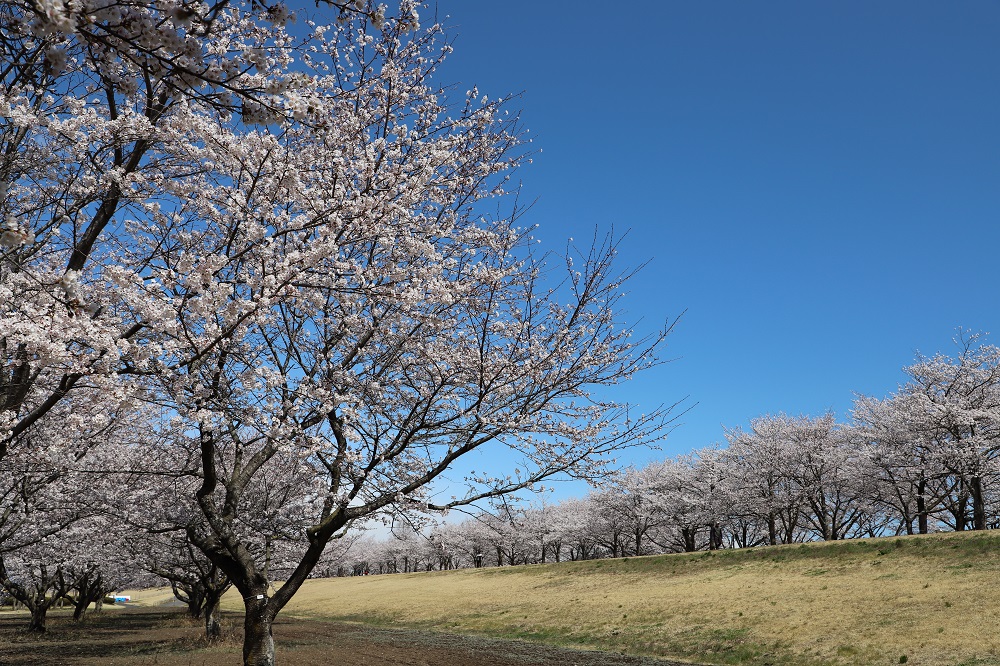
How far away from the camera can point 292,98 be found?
3781 mm

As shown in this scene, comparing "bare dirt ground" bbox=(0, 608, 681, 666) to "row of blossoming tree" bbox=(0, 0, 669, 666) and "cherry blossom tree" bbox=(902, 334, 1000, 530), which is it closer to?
"row of blossoming tree" bbox=(0, 0, 669, 666)

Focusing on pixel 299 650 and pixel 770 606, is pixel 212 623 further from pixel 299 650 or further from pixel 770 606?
pixel 770 606

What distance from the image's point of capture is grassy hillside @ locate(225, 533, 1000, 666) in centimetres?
1752

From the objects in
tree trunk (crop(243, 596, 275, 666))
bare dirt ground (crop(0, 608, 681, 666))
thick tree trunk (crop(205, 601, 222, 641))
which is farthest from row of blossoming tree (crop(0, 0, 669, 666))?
thick tree trunk (crop(205, 601, 222, 641))

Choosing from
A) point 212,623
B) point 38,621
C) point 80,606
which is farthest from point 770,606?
point 80,606

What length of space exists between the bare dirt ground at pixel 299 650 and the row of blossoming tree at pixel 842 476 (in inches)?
159

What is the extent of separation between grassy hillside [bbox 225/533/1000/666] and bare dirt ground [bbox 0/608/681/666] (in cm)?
282

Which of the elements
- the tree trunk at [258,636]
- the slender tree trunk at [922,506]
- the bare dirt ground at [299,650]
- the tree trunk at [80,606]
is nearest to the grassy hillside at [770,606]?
the bare dirt ground at [299,650]

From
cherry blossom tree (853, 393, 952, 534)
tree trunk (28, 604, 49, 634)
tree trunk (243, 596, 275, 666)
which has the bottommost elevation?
tree trunk (28, 604, 49, 634)

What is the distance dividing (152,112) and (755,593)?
88.1 feet

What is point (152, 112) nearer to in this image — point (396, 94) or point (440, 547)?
point (396, 94)

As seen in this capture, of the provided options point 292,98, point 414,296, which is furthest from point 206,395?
point 292,98

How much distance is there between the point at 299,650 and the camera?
19375mm

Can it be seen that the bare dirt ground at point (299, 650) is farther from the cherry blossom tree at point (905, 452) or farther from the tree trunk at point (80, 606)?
the cherry blossom tree at point (905, 452)
